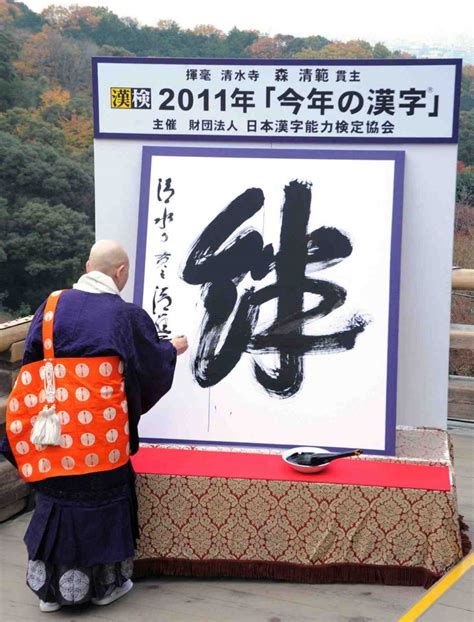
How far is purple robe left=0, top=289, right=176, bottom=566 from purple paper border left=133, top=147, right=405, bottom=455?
52 cm

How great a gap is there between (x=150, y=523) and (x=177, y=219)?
1.18 m

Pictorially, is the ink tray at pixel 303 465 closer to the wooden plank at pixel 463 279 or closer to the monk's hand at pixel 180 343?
the monk's hand at pixel 180 343

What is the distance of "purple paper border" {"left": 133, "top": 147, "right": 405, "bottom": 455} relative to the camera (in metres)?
3.11

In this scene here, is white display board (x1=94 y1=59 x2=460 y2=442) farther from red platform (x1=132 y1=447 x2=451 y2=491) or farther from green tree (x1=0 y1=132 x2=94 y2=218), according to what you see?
green tree (x1=0 y1=132 x2=94 y2=218)

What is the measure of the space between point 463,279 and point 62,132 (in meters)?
24.5

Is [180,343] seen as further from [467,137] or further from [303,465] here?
[467,137]

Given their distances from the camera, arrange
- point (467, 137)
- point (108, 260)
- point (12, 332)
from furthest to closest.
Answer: point (467, 137) → point (12, 332) → point (108, 260)

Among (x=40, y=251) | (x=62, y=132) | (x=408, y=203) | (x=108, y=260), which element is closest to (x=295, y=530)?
(x=108, y=260)

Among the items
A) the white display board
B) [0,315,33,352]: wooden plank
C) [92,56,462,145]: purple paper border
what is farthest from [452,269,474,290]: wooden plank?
[0,315,33,352]: wooden plank

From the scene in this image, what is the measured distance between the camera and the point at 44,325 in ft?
8.70

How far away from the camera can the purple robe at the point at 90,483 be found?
2631mm

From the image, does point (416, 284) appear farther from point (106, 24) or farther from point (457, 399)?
point (106, 24)

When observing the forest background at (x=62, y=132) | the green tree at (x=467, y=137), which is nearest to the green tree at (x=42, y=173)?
the forest background at (x=62, y=132)

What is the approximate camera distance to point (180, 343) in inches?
117
